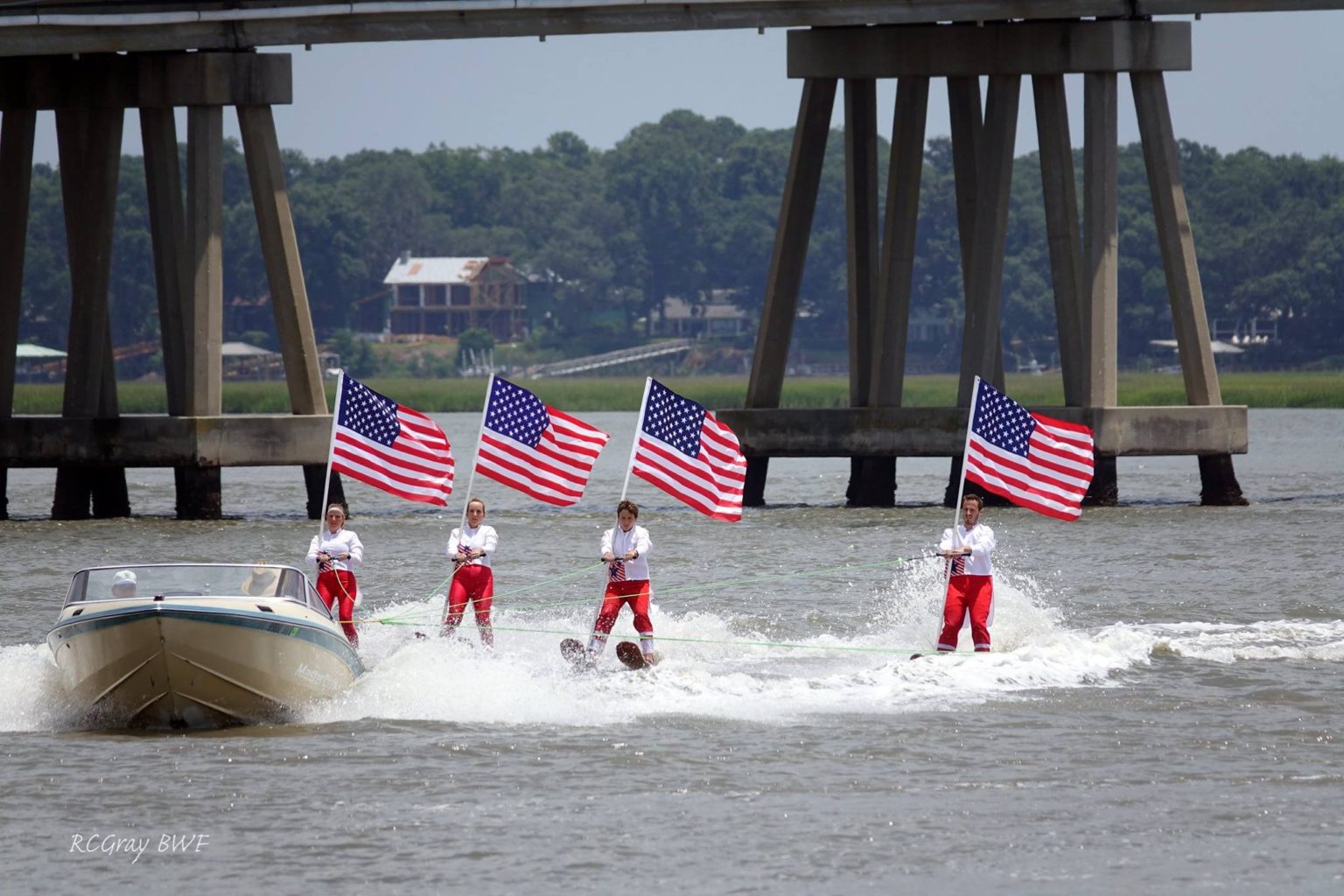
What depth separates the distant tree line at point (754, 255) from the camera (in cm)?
15450

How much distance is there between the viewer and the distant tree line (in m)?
154

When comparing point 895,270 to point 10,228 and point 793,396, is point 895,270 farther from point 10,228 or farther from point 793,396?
point 793,396

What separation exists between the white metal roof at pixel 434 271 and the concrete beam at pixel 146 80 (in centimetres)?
13773

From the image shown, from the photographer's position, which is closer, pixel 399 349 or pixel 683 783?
pixel 683 783

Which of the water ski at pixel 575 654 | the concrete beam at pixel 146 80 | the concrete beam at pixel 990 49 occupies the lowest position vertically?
the water ski at pixel 575 654

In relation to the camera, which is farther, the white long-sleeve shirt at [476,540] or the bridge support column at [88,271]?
the bridge support column at [88,271]

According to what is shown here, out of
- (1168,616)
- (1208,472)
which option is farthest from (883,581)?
(1208,472)

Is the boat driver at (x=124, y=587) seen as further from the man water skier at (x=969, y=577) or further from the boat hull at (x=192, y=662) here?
the man water skier at (x=969, y=577)

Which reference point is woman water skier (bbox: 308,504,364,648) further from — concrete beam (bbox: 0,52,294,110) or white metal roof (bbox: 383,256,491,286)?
white metal roof (bbox: 383,256,491,286)

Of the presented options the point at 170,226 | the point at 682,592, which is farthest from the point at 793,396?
the point at 682,592

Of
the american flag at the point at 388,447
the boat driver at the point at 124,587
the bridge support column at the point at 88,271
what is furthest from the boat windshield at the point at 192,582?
the bridge support column at the point at 88,271

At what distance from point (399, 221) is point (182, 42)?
159 metres

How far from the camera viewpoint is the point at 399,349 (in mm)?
173750

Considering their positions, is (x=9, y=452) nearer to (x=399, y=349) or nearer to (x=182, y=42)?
(x=182, y=42)
